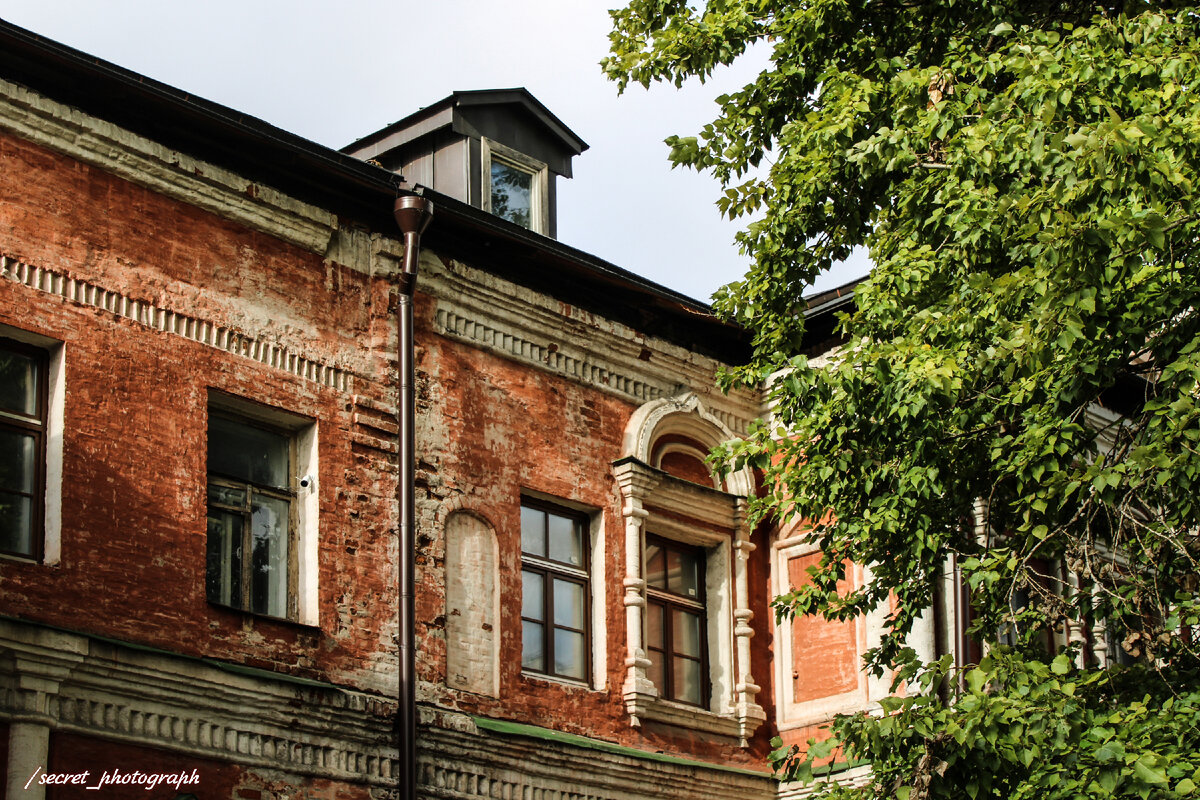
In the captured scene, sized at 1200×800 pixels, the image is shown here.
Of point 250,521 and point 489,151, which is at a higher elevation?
point 489,151

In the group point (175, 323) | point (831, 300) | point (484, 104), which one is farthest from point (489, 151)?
point (175, 323)

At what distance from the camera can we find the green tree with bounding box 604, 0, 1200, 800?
8180mm

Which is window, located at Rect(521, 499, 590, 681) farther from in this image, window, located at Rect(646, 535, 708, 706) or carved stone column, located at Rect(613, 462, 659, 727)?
window, located at Rect(646, 535, 708, 706)

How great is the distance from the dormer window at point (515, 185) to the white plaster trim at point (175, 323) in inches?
131

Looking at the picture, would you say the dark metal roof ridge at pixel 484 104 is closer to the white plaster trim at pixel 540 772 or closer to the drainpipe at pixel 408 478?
the drainpipe at pixel 408 478

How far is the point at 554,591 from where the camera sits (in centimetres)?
1291

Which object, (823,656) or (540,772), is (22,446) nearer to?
(540,772)

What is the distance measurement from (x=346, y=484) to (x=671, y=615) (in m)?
3.47

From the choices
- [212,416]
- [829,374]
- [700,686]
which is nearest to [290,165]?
[212,416]

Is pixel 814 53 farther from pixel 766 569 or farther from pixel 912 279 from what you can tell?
pixel 766 569

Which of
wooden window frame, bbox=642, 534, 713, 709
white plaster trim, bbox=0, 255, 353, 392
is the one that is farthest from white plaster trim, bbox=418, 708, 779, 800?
white plaster trim, bbox=0, 255, 353, 392

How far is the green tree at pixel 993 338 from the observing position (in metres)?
8.18

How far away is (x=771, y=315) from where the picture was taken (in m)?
11.2

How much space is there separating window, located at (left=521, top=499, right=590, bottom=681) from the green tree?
2.63 meters
